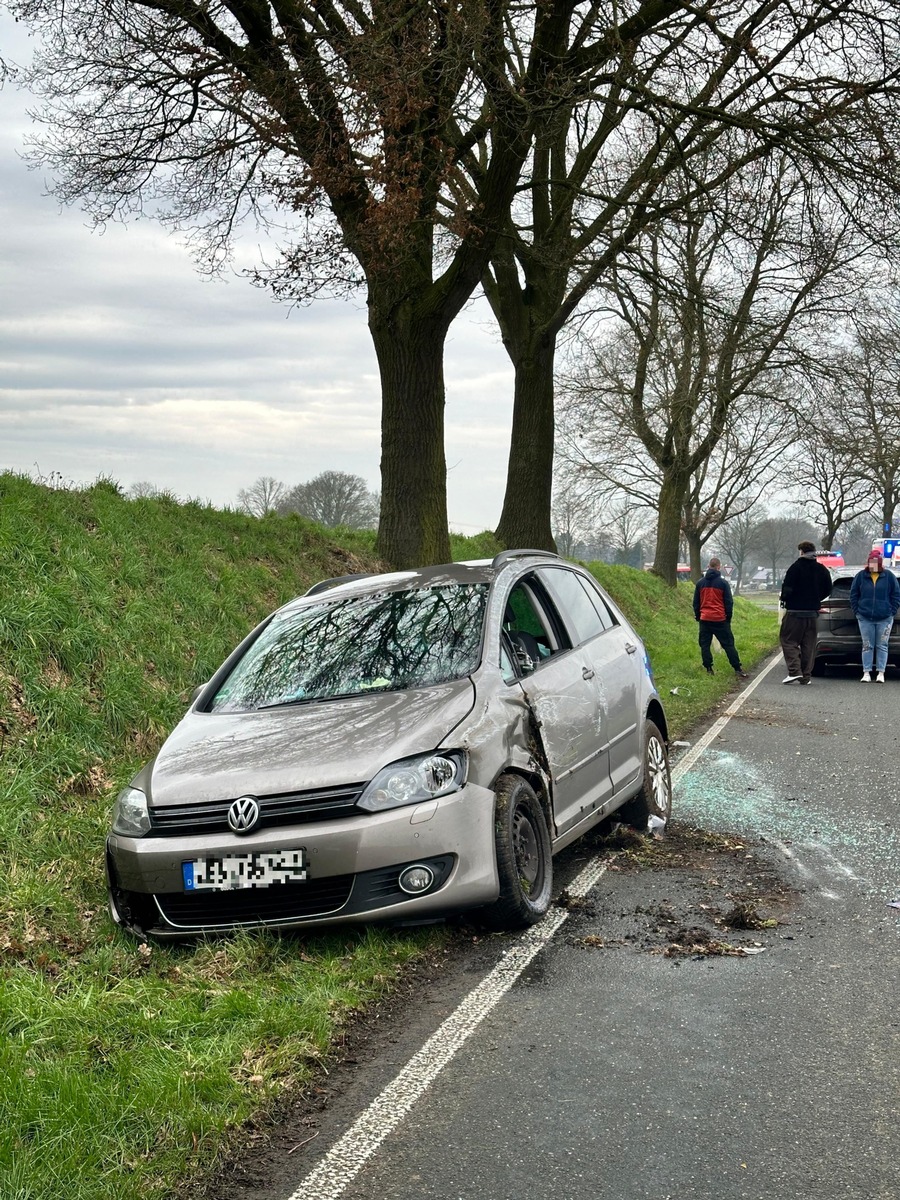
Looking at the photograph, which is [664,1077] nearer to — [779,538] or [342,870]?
[342,870]

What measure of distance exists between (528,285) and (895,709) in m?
8.83

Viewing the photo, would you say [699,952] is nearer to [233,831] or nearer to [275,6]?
[233,831]

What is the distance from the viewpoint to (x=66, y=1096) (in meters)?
3.72

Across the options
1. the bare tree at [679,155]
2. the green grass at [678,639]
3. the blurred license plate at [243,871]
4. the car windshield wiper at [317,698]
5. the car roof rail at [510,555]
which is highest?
the bare tree at [679,155]

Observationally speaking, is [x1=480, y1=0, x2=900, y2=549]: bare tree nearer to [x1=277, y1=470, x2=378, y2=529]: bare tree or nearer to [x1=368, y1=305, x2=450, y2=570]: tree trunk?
[x1=368, y1=305, x2=450, y2=570]: tree trunk

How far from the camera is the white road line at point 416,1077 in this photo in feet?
10.9

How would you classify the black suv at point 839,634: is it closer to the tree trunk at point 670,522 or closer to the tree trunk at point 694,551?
the tree trunk at point 670,522

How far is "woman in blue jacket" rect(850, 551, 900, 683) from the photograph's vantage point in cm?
1773

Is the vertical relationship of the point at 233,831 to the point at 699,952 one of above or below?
above

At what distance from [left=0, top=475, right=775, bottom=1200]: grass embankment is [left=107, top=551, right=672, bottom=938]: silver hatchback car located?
305mm

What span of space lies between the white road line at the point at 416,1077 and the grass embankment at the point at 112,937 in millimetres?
323

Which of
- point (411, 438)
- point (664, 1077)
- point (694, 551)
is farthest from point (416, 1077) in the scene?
point (694, 551)

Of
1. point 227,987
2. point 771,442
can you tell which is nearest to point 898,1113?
point 227,987

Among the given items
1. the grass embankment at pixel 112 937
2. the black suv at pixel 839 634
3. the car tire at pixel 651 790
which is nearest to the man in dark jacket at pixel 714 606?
the black suv at pixel 839 634
